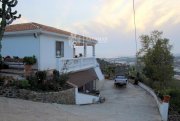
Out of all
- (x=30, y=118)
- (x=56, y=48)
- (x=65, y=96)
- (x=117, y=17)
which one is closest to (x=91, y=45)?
(x=117, y=17)

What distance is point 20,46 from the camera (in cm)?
2155

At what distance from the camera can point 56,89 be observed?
1744 cm

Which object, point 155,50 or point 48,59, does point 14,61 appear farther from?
point 155,50

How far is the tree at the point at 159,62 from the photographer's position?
32469 mm

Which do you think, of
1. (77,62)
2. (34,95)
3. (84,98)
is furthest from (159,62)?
(34,95)

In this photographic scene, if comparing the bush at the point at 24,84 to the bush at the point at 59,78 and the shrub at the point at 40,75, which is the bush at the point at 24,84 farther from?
the bush at the point at 59,78

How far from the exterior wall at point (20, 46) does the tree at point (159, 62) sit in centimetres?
1665

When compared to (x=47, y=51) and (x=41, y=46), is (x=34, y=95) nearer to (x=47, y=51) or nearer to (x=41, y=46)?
(x=41, y=46)

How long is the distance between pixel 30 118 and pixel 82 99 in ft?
28.8

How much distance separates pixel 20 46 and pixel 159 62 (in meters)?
18.2

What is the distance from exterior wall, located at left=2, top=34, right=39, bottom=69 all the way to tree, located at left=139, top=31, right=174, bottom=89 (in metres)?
16.6

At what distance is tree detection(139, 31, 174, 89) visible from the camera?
32469 mm

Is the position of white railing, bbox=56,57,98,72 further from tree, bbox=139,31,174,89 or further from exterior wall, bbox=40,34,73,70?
tree, bbox=139,31,174,89

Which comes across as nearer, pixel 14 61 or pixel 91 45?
pixel 14 61
